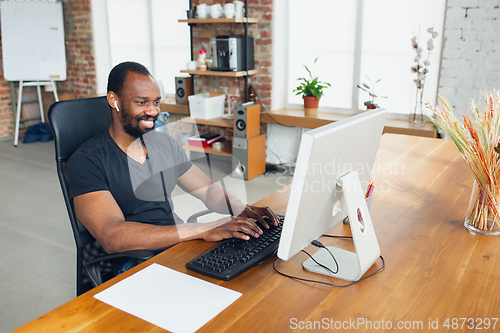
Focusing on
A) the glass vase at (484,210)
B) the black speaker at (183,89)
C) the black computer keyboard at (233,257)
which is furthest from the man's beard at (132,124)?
the black speaker at (183,89)

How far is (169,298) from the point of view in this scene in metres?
0.97

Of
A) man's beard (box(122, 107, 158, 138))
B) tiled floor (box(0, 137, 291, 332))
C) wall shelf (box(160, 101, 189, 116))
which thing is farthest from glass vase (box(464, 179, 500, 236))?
wall shelf (box(160, 101, 189, 116))

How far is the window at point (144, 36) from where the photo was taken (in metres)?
5.06

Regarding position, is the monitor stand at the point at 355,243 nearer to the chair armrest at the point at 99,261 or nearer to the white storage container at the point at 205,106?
the chair armrest at the point at 99,261

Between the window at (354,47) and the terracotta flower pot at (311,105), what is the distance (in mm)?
309

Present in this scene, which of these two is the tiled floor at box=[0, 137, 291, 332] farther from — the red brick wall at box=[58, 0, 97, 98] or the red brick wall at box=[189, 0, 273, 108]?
the red brick wall at box=[58, 0, 97, 98]

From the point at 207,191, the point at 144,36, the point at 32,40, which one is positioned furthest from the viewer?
the point at 32,40

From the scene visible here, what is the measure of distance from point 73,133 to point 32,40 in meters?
4.65

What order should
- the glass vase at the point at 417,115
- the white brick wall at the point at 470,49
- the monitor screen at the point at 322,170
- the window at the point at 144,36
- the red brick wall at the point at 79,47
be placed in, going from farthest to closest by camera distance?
the red brick wall at the point at 79,47, the window at the point at 144,36, the glass vase at the point at 417,115, the white brick wall at the point at 470,49, the monitor screen at the point at 322,170

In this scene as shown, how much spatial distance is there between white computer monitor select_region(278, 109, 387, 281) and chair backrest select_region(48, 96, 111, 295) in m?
0.91

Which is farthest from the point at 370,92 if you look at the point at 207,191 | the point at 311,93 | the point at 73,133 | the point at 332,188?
the point at 332,188

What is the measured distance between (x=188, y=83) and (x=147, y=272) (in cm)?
385

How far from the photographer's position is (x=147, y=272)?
3.61ft

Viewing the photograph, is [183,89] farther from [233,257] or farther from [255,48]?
[233,257]
